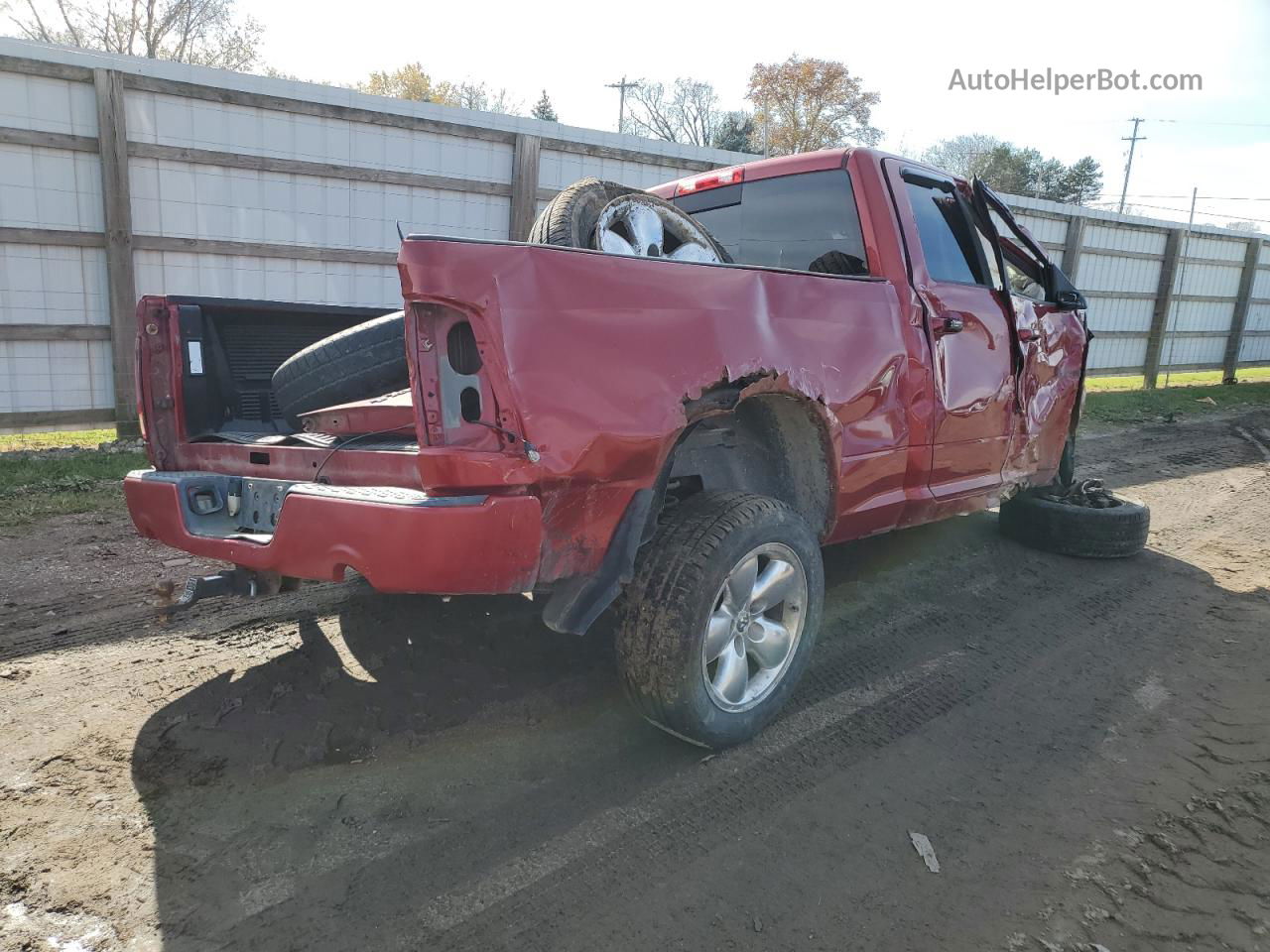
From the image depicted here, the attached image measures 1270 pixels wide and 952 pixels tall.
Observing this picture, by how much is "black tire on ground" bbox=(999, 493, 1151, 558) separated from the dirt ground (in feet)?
2.97

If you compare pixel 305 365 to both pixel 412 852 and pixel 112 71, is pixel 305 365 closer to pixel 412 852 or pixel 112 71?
pixel 412 852

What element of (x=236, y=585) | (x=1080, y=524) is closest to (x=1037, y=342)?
(x=1080, y=524)

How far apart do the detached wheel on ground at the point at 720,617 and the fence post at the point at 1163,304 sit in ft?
54.1

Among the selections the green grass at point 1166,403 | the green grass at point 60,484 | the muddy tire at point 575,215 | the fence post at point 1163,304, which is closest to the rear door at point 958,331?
the muddy tire at point 575,215

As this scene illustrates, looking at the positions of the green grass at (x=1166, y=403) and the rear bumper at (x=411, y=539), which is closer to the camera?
the rear bumper at (x=411, y=539)

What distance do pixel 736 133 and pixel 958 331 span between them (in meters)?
44.4

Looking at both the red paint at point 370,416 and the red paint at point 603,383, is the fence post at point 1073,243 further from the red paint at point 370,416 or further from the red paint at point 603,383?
the red paint at point 370,416

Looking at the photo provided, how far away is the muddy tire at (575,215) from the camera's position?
3.13 metres

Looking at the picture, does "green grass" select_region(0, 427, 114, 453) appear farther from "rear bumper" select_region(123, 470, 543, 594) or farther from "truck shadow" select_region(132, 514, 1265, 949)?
"rear bumper" select_region(123, 470, 543, 594)

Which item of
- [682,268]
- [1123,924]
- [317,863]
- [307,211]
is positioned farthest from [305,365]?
[307,211]

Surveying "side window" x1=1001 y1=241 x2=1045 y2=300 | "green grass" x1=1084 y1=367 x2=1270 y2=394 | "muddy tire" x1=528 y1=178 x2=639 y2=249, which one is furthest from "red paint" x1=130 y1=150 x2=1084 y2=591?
"green grass" x1=1084 y1=367 x2=1270 y2=394

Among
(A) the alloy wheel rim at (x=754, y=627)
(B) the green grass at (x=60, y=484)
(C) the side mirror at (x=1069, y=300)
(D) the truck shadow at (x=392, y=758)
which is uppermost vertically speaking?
(C) the side mirror at (x=1069, y=300)

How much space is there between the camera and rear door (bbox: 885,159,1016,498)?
11.9ft

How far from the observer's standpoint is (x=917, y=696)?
3258 millimetres
